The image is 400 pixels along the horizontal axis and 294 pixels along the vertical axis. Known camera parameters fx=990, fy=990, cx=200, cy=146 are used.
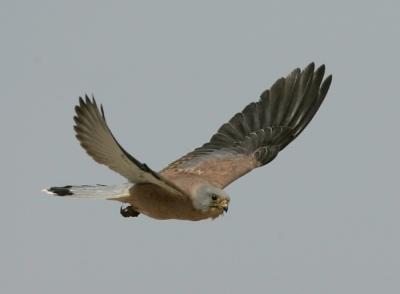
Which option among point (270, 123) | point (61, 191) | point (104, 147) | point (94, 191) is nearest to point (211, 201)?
point (94, 191)

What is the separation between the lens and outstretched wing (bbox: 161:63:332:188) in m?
15.5

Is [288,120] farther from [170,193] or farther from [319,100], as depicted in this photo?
[170,193]

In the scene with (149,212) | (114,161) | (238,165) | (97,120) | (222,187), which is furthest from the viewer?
(238,165)

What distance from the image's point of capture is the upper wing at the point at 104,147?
1111 cm

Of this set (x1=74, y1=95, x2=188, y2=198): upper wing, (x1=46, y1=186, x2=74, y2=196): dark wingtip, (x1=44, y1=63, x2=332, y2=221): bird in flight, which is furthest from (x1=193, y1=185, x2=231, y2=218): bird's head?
(x1=46, y1=186, x2=74, y2=196): dark wingtip

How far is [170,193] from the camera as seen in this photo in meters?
12.5

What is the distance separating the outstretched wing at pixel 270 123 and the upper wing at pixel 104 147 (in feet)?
9.62

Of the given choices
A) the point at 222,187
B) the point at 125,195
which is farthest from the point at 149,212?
the point at 222,187

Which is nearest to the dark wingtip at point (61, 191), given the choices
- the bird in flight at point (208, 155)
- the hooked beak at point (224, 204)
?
the bird in flight at point (208, 155)

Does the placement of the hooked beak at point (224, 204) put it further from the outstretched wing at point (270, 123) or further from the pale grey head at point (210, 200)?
the outstretched wing at point (270, 123)

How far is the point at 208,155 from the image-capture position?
15344mm

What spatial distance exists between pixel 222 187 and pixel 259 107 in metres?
2.64

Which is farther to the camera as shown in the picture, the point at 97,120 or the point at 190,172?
the point at 190,172

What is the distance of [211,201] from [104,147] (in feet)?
5.55
